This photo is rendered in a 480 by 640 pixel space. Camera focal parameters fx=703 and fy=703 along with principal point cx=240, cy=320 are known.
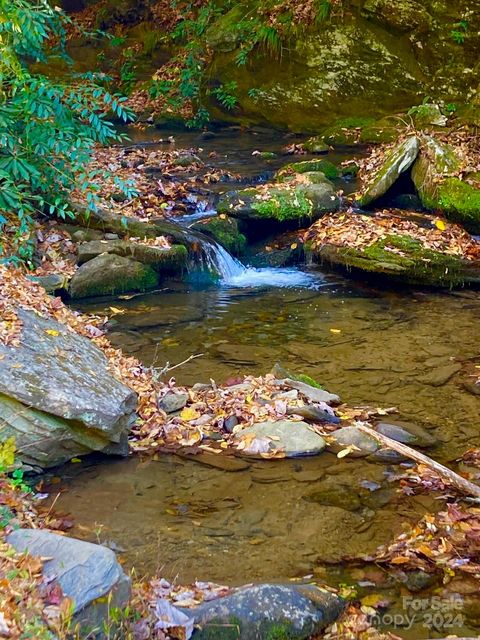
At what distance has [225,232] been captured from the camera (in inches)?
433

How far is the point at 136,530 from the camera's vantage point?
4.59m

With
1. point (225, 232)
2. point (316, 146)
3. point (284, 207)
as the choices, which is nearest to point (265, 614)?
point (225, 232)

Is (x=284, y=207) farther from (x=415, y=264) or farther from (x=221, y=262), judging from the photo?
(x=415, y=264)

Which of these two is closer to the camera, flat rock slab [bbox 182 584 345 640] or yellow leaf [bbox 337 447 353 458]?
flat rock slab [bbox 182 584 345 640]

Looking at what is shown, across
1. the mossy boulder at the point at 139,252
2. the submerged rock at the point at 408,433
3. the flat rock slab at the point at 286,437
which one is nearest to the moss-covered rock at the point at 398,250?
the mossy boulder at the point at 139,252

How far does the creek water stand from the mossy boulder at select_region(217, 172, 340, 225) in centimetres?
114

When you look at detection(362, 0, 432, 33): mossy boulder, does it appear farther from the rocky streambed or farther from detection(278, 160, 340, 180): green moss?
the rocky streambed

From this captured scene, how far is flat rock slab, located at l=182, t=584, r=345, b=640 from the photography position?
11.2ft

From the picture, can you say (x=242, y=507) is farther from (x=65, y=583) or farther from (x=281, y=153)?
(x=281, y=153)

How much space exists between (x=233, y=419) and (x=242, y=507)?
3.67ft

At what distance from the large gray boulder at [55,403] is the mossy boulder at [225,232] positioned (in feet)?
17.9

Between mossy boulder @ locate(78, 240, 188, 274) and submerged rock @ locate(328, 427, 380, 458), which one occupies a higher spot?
mossy boulder @ locate(78, 240, 188, 274)

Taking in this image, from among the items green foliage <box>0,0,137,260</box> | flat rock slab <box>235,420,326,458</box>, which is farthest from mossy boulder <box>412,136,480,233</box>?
flat rock slab <box>235,420,326,458</box>

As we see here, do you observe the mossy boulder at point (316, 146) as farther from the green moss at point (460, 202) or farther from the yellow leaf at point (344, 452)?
the yellow leaf at point (344, 452)
